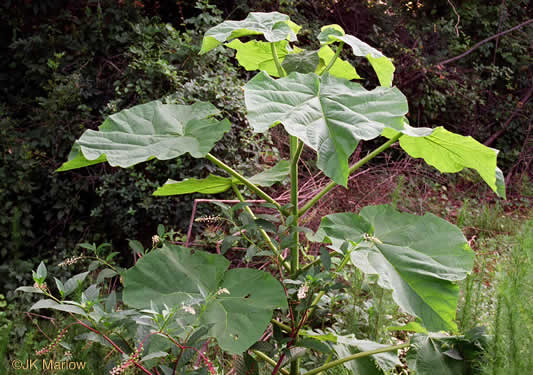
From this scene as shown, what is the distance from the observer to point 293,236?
1.00 m

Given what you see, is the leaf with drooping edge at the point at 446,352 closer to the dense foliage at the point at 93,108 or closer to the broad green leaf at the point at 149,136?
the dense foliage at the point at 93,108

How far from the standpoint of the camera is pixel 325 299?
3.61 feet

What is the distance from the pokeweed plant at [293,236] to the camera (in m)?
0.79

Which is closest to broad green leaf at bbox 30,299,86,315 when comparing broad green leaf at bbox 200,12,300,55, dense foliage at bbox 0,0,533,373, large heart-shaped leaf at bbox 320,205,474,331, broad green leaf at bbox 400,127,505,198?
large heart-shaped leaf at bbox 320,205,474,331

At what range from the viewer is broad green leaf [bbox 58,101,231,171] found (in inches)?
36.1

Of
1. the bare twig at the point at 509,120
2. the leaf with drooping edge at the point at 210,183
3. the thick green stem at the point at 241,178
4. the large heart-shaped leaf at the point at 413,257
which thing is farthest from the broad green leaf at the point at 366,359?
the bare twig at the point at 509,120

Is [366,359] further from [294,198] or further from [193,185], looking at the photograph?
[193,185]

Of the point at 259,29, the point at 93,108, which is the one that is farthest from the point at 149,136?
the point at 93,108

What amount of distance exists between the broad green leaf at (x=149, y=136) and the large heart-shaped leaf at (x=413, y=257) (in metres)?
0.35

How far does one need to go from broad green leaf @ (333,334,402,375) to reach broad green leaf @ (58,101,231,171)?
59 centimetres

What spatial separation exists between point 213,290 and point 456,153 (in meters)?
0.65

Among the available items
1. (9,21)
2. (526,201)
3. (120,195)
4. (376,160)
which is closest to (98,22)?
(9,21)

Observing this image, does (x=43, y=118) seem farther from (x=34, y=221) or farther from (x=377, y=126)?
(x=377, y=126)

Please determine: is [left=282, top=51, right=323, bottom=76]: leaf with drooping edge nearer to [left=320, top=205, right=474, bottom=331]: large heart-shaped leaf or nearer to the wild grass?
[left=320, top=205, right=474, bottom=331]: large heart-shaped leaf
